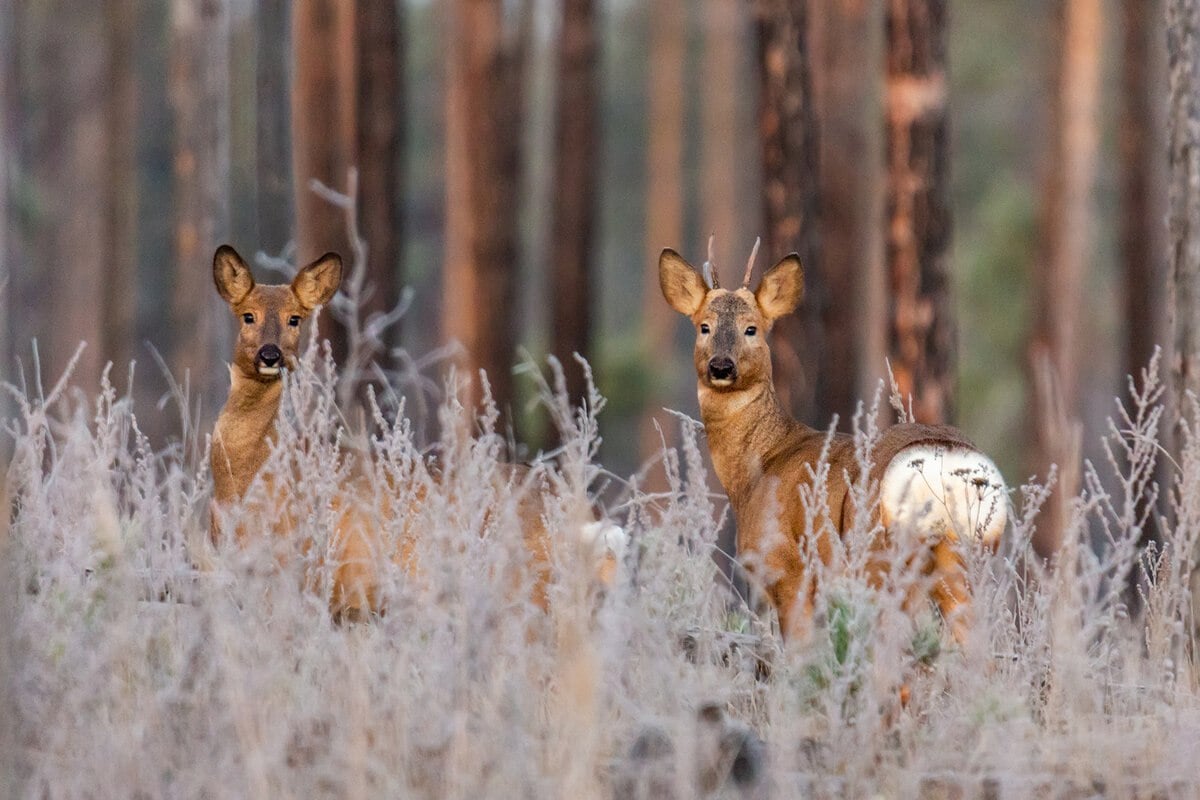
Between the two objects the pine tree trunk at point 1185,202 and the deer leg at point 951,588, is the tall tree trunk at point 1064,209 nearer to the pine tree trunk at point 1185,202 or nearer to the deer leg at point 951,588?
the pine tree trunk at point 1185,202

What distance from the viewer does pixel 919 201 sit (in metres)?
Result: 12.8

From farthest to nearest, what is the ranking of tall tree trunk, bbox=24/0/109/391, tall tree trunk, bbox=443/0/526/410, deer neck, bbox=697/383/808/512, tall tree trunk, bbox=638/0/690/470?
1. tall tree trunk, bbox=638/0/690/470
2. tall tree trunk, bbox=24/0/109/391
3. tall tree trunk, bbox=443/0/526/410
4. deer neck, bbox=697/383/808/512

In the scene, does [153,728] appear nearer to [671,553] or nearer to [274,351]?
[671,553]

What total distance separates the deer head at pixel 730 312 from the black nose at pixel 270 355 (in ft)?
5.63

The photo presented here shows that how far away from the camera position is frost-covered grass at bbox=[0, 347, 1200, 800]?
5.10m

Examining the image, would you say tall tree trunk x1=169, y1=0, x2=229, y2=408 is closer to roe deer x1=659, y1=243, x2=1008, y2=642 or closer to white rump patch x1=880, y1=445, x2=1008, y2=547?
roe deer x1=659, y1=243, x2=1008, y2=642

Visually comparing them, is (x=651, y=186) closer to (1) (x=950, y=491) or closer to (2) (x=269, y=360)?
(2) (x=269, y=360)

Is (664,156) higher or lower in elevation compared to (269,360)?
lower

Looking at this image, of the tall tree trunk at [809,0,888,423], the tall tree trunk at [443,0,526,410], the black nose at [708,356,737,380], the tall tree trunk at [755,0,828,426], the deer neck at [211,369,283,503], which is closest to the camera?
the black nose at [708,356,737,380]

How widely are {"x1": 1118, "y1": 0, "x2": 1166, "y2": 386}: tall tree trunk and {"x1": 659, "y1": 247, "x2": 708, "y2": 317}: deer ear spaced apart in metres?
11.7

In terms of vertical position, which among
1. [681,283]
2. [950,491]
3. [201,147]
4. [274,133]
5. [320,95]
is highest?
[320,95]

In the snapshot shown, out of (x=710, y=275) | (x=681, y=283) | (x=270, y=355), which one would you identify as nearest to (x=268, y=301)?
(x=270, y=355)

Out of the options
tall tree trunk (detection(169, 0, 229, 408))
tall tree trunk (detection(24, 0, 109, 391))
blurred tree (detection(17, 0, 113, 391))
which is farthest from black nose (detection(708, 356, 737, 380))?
tall tree trunk (detection(24, 0, 109, 391))

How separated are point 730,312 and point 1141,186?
1269 cm
